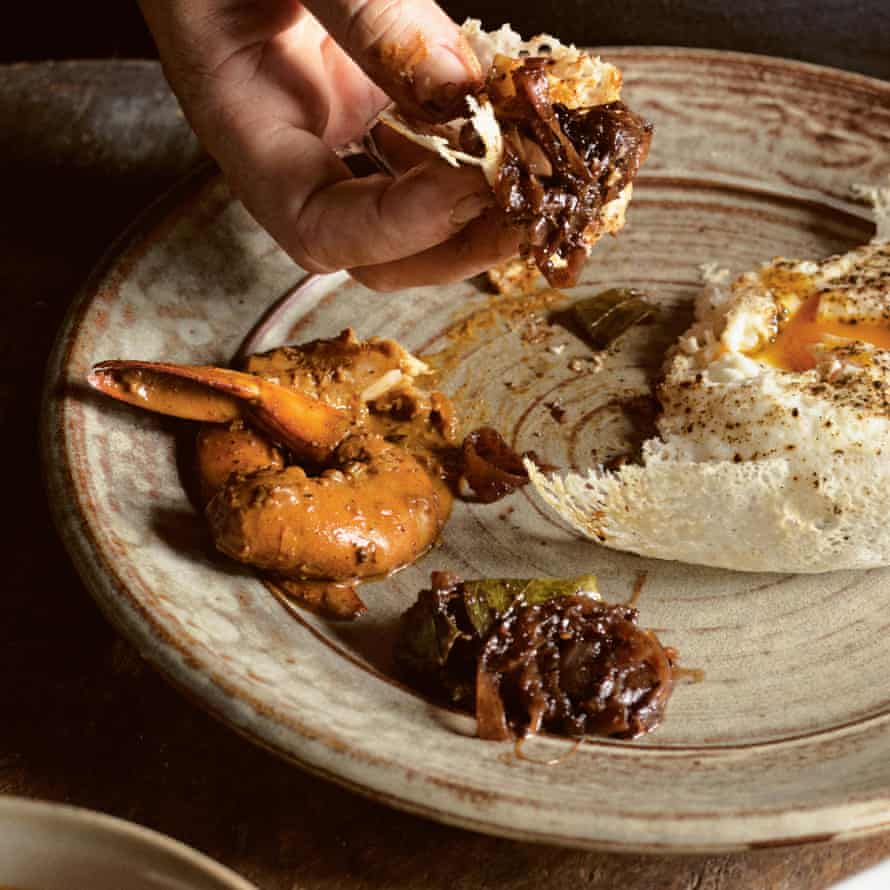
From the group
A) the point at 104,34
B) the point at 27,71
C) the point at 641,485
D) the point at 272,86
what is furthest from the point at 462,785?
the point at 104,34

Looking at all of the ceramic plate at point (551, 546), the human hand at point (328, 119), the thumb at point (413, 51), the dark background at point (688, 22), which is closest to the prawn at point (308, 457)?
the ceramic plate at point (551, 546)

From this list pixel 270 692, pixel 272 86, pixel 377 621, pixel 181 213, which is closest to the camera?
pixel 270 692

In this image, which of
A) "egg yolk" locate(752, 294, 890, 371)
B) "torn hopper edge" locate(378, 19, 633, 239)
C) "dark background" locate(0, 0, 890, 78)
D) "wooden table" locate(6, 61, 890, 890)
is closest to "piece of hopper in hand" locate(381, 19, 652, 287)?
"torn hopper edge" locate(378, 19, 633, 239)

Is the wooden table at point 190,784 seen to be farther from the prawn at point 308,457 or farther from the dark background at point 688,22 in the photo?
the dark background at point 688,22

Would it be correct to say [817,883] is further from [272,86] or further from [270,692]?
[272,86]

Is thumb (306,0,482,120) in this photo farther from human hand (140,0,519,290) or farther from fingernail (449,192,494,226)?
fingernail (449,192,494,226)
